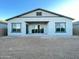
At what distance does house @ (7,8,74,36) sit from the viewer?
27.2 metres

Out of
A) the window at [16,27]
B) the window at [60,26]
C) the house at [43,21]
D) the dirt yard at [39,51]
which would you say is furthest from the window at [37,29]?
the dirt yard at [39,51]

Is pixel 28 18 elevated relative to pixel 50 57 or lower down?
elevated

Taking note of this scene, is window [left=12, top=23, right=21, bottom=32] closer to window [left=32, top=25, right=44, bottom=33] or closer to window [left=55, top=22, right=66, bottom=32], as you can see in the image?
window [left=32, top=25, right=44, bottom=33]

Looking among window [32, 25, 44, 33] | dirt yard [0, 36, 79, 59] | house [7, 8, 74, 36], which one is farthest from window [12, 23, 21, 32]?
dirt yard [0, 36, 79, 59]

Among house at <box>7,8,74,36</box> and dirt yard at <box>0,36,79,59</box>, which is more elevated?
house at <box>7,8,74,36</box>

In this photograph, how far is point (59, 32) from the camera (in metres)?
27.3

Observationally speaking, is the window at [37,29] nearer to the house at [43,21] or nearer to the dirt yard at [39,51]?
the house at [43,21]

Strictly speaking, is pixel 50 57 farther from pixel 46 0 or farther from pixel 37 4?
pixel 37 4

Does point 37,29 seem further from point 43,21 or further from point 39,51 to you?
point 39,51

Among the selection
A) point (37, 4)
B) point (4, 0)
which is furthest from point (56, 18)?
point (4, 0)

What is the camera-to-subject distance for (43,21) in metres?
27.8

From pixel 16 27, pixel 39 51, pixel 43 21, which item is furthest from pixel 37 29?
pixel 39 51

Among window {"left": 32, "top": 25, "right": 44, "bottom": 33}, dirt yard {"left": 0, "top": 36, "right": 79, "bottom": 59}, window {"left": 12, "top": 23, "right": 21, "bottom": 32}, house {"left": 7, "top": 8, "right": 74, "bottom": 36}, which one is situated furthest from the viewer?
window {"left": 32, "top": 25, "right": 44, "bottom": 33}

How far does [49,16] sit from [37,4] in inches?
247
